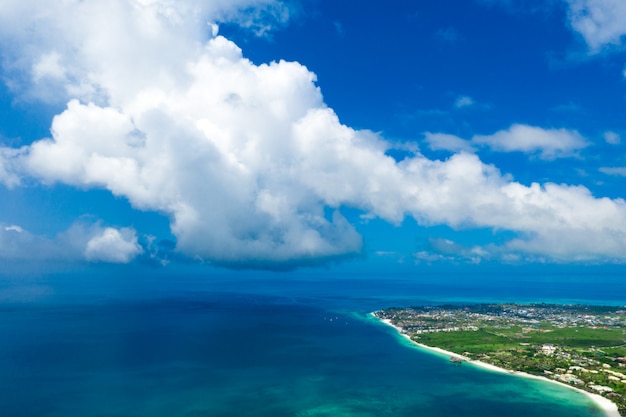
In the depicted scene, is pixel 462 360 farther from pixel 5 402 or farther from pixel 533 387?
pixel 5 402

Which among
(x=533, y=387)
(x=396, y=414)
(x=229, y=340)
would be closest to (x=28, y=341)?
(x=229, y=340)

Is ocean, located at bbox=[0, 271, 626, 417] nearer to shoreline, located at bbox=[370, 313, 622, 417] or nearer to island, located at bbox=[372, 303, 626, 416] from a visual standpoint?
shoreline, located at bbox=[370, 313, 622, 417]

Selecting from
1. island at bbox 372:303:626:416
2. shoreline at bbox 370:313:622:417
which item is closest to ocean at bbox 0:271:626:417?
shoreline at bbox 370:313:622:417

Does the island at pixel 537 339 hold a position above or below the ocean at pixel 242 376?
above

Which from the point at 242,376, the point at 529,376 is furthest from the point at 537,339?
the point at 242,376

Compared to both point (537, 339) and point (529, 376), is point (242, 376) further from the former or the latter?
point (537, 339)

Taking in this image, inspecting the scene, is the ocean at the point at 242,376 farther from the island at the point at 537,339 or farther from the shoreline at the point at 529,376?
the island at the point at 537,339

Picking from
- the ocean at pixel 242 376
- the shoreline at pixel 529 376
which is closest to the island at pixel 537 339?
the shoreline at pixel 529 376

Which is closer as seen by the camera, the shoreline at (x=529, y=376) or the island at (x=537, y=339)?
the shoreline at (x=529, y=376)
